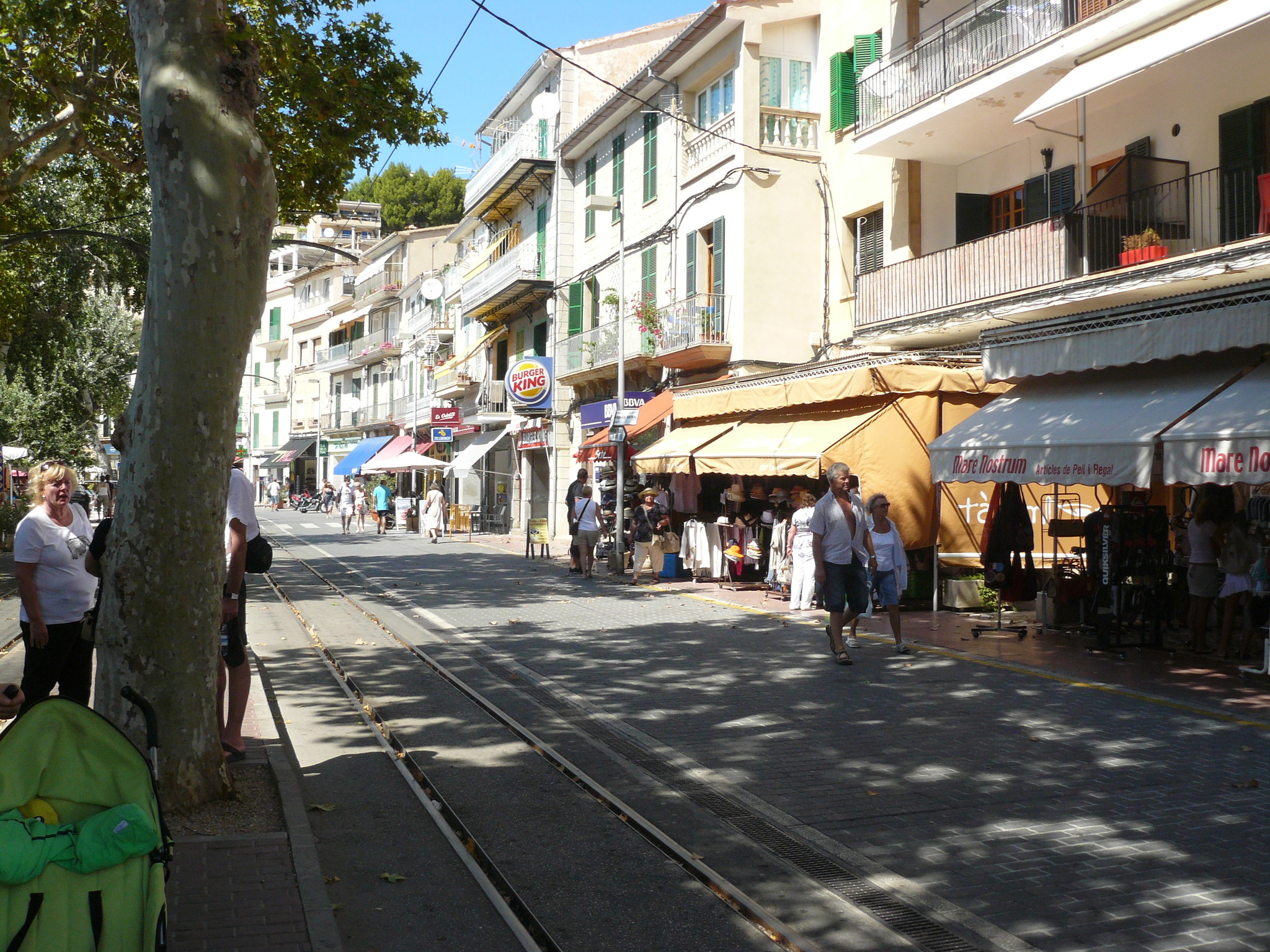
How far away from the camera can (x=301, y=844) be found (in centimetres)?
493

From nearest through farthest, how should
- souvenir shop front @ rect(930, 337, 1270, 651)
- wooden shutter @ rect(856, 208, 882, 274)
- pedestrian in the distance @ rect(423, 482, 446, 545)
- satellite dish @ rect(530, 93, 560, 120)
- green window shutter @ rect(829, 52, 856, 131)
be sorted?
A: souvenir shop front @ rect(930, 337, 1270, 651) < wooden shutter @ rect(856, 208, 882, 274) < green window shutter @ rect(829, 52, 856, 131) < pedestrian in the distance @ rect(423, 482, 446, 545) < satellite dish @ rect(530, 93, 560, 120)

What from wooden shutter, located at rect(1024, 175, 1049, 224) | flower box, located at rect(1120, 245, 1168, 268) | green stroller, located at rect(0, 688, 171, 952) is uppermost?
wooden shutter, located at rect(1024, 175, 1049, 224)

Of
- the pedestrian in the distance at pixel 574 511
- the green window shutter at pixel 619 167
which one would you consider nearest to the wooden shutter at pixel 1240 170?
the pedestrian in the distance at pixel 574 511

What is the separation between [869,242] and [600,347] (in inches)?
372

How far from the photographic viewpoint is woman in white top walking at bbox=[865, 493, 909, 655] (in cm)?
1130

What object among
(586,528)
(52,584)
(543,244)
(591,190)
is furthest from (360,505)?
(52,584)

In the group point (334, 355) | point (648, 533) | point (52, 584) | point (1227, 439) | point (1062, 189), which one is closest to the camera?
point (52, 584)

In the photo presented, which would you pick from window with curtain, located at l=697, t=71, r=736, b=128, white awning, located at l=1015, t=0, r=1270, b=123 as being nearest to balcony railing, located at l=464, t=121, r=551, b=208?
window with curtain, located at l=697, t=71, r=736, b=128

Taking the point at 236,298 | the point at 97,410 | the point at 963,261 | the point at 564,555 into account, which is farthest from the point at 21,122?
the point at 97,410

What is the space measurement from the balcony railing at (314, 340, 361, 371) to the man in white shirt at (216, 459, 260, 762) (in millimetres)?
57241

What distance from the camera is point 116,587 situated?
5043 millimetres

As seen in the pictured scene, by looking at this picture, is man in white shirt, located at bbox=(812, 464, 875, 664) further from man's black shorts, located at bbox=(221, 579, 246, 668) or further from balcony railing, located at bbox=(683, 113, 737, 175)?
balcony railing, located at bbox=(683, 113, 737, 175)

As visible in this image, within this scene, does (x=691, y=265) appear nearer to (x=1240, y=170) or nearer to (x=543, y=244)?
(x=543, y=244)

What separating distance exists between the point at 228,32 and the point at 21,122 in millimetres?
16705
